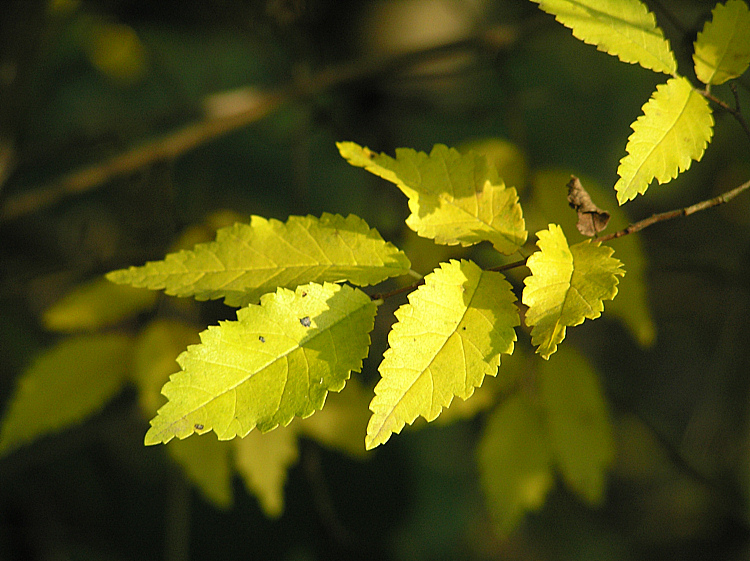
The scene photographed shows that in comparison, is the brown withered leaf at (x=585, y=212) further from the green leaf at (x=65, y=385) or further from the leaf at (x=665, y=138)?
the green leaf at (x=65, y=385)

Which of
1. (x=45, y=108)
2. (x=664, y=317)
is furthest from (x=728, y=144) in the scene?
(x=45, y=108)

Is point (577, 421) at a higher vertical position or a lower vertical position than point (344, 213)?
higher

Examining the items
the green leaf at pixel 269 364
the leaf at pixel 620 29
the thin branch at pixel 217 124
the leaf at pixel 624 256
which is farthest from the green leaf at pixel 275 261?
the thin branch at pixel 217 124

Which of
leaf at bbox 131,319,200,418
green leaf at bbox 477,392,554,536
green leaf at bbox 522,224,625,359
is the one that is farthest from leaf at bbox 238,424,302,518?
green leaf at bbox 522,224,625,359

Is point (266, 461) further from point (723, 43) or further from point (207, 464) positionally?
point (723, 43)

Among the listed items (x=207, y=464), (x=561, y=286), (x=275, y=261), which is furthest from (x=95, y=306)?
(x=561, y=286)

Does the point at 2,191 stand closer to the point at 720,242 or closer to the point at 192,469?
the point at 192,469
